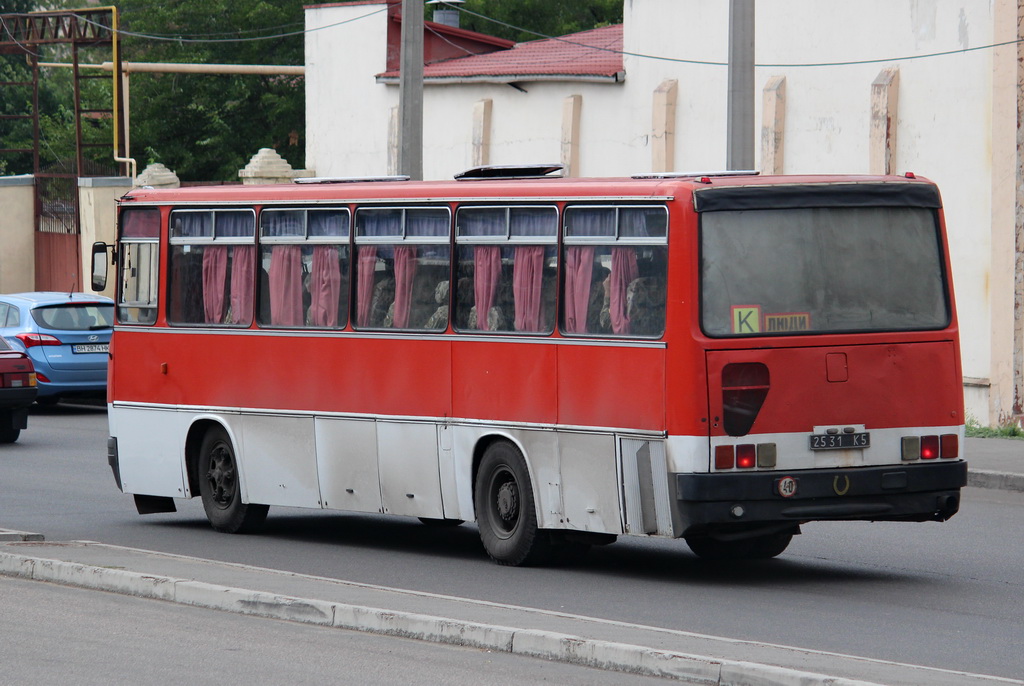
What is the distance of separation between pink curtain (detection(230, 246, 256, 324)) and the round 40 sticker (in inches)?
201

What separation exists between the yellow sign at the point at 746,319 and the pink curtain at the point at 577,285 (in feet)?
3.61

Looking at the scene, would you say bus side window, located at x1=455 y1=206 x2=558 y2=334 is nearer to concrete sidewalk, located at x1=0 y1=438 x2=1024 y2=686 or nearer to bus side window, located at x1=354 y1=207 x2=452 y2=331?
bus side window, located at x1=354 y1=207 x2=452 y2=331

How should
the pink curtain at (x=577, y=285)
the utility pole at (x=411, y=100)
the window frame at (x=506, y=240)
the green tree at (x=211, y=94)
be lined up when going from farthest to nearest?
1. the green tree at (x=211, y=94)
2. the utility pole at (x=411, y=100)
3. the window frame at (x=506, y=240)
4. the pink curtain at (x=577, y=285)

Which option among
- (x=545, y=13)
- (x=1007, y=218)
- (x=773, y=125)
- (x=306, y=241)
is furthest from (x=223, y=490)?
(x=545, y=13)

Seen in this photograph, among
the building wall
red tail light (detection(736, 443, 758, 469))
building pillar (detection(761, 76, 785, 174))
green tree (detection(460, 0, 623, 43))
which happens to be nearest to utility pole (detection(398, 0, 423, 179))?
building pillar (detection(761, 76, 785, 174))

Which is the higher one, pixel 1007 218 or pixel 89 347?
pixel 1007 218

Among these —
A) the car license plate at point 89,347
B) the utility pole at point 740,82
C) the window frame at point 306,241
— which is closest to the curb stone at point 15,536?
the window frame at point 306,241

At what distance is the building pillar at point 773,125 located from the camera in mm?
25109

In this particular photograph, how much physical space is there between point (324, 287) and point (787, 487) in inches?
170

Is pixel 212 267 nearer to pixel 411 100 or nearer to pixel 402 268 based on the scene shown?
pixel 402 268

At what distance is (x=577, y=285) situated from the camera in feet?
37.8

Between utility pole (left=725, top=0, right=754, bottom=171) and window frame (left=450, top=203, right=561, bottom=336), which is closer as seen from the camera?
window frame (left=450, top=203, right=561, bottom=336)

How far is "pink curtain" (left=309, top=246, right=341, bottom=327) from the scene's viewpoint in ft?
43.7

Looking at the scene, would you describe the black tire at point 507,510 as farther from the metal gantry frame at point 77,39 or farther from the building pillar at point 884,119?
the metal gantry frame at point 77,39
